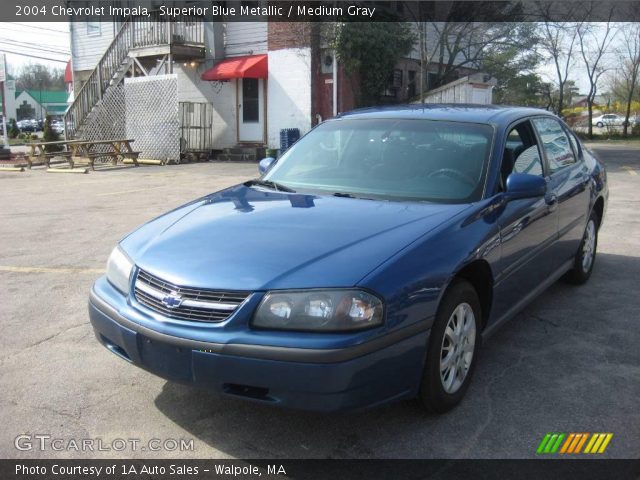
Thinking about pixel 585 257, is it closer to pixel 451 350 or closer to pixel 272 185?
pixel 451 350

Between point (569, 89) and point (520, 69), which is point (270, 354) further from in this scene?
point (569, 89)

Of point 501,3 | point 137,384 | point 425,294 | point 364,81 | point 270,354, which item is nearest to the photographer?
point 270,354

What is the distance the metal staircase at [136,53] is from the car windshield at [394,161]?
16.6 metres

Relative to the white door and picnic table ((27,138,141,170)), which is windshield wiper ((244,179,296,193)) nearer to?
picnic table ((27,138,141,170))

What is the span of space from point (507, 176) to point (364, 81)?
1667 cm

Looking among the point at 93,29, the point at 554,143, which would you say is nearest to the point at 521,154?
the point at 554,143

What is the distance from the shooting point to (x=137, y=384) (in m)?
3.56

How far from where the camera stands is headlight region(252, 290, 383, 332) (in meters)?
2.60

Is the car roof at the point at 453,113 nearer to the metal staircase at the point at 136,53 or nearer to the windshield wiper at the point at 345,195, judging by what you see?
the windshield wiper at the point at 345,195

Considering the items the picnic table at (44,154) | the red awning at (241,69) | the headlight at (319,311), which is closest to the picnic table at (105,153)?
the picnic table at (44,154)

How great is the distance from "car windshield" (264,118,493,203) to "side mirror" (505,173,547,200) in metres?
0.18

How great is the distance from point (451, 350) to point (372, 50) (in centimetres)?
1744

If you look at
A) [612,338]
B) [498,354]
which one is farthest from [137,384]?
[612,338]

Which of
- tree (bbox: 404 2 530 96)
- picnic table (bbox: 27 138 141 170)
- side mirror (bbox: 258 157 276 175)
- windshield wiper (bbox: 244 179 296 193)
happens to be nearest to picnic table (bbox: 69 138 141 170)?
picnic table (bbox: 27 138 141 170)
